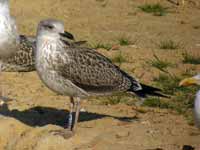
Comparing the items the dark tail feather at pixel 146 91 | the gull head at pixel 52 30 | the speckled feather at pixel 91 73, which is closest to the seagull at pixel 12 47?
the speckled feather at pixel 91 73

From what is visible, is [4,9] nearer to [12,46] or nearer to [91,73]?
[12,46]

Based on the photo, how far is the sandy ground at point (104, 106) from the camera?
27.3 ft

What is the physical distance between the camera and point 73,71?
8.45 meters

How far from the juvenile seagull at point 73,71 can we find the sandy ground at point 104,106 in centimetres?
38

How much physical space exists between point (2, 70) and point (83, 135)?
2495 mm

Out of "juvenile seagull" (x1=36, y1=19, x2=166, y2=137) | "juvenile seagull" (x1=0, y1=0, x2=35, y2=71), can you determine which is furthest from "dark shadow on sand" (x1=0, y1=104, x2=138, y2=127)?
"juvenile seagull" (x1=0, y1=0, x2=35, y2=71)

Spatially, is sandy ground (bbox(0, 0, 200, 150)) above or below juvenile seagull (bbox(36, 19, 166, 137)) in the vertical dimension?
below

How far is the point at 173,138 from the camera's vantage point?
8.34 meters

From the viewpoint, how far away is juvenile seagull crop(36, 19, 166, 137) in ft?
27.0

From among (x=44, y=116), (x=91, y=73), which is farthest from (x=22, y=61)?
(x=91, y=73)

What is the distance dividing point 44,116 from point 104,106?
0.77 metres

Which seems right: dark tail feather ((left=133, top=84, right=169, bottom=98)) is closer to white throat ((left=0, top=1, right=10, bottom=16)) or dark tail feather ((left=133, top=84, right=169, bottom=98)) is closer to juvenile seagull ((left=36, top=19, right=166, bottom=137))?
juvenile seagull ((left=36, top=19, right=166, bottom=137))

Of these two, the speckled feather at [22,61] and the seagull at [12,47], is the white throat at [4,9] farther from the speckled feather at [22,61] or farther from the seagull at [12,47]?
the speckled feather at [22,61]

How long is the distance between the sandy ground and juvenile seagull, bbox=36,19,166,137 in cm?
38
